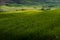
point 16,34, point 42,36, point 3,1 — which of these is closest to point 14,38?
point 16,34

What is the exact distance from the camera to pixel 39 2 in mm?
27781

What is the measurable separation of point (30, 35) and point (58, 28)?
9.02 feet

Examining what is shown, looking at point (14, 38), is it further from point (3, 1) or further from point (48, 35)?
point (3, 1)

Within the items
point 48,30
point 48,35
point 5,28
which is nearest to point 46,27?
point 48,30

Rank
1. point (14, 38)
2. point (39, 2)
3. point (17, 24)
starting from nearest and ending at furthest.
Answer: point (14, 38), point (17, 24), point (39, 2)

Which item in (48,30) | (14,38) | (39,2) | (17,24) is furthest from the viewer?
(39,2)

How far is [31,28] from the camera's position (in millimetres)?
13812

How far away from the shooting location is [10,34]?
1287 centimetres

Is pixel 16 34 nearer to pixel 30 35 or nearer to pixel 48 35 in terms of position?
pixel 30 35

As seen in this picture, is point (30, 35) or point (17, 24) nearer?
point (30, 35)

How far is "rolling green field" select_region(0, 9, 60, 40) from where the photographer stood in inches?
497

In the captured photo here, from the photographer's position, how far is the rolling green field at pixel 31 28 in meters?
12.6

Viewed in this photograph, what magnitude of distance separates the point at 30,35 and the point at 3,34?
2184 mm

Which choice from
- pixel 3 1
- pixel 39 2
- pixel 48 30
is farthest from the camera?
pixel 39 2
